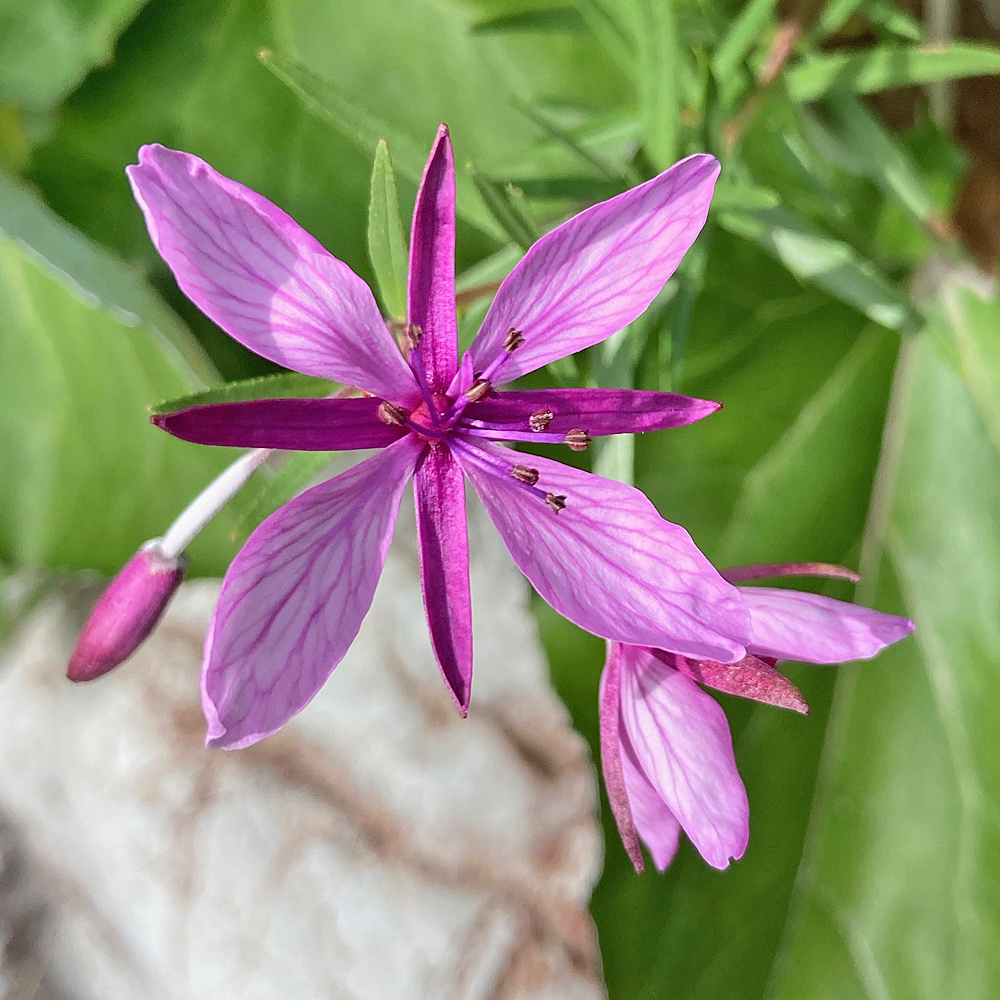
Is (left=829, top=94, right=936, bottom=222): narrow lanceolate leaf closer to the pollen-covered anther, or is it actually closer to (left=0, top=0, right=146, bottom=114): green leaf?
the pollen-covered anther

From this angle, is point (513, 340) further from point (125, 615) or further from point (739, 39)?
point (739, 39)

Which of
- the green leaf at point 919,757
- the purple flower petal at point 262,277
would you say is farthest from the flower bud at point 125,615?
the green leaf at point 919,757

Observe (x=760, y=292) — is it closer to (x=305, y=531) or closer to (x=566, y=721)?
(x=566, y=721)

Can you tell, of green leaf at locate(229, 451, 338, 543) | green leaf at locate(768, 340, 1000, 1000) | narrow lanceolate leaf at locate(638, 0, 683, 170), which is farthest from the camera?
green leaf at locate(768, 340, 1000, 1000)

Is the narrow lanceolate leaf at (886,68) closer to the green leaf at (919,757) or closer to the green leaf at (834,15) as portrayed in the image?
the green leaf at (834,15)

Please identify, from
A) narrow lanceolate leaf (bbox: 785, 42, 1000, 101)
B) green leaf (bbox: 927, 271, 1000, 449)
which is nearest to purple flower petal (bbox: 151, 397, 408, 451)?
narrow lanceolate leaf (bbox: 785, 42, 1000, 101)

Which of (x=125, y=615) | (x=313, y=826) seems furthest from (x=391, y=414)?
(x=313, y=826)
